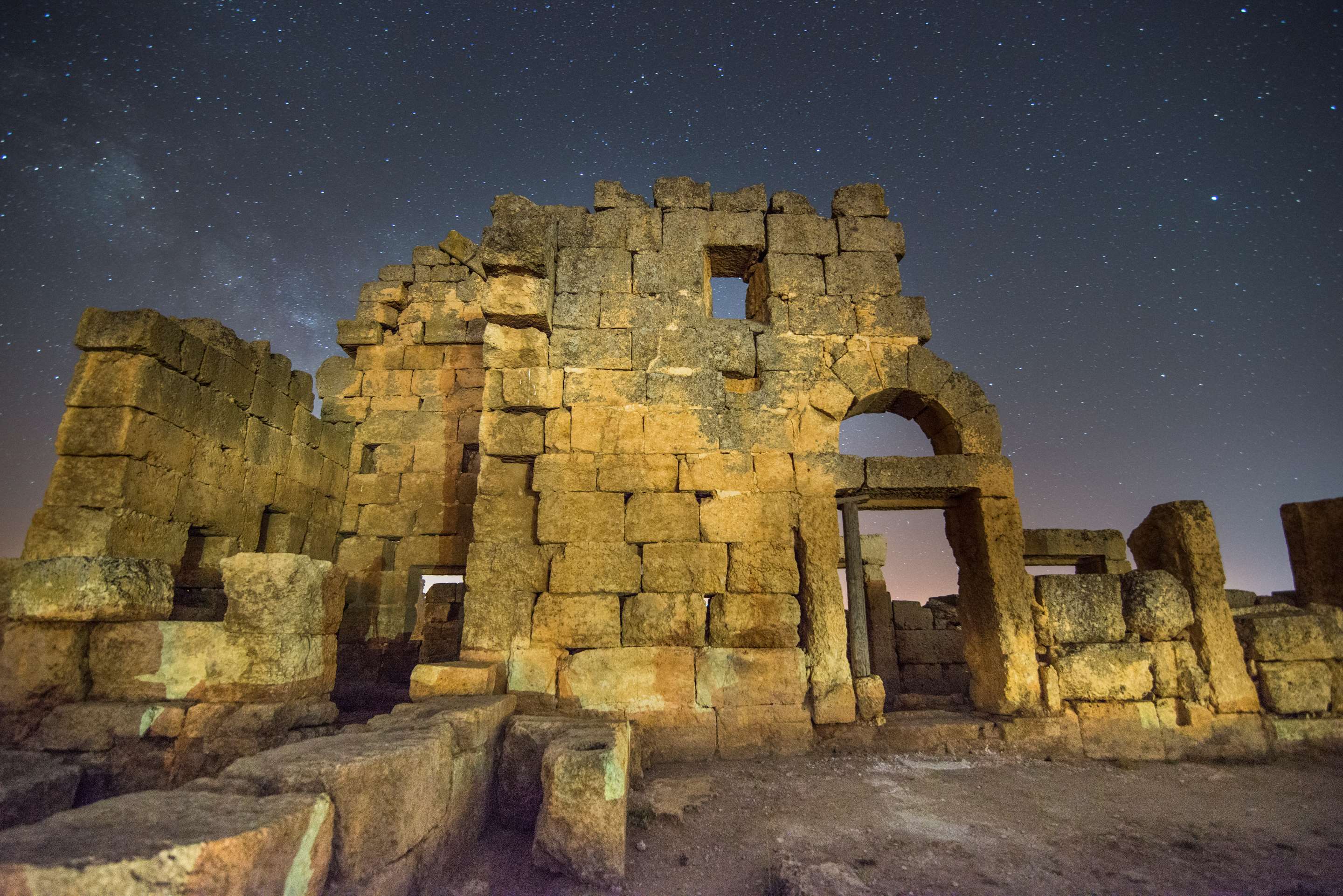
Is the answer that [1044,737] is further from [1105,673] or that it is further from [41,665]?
[41,665]

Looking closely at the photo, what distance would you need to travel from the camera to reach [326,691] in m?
4.65

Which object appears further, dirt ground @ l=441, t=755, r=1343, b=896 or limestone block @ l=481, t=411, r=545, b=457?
limestone block @ l=481, t=411, r=545, b=457

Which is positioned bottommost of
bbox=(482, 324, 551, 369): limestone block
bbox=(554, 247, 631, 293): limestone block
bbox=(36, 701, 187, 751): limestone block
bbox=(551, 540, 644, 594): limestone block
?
bbox=(36, 701, 187, 751): limestone block

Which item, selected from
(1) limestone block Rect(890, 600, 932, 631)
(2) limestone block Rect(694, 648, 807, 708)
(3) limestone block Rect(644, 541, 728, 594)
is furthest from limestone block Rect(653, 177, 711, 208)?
(1) limestone block Rect(890, 600, 932, 631)

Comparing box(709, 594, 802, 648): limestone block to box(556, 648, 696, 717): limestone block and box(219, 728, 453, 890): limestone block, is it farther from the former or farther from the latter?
box(219, 728, 453, 890): limestone block

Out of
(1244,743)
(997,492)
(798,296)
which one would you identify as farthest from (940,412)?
(1244,743)

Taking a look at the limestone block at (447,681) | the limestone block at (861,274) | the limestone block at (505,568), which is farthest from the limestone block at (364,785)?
the limestone block at (861,274)

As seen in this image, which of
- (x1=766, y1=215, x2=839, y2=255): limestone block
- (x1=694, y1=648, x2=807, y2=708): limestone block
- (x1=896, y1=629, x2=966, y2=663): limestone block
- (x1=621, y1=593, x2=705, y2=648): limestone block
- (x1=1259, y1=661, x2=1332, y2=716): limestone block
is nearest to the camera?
(x1=694, y1=648, x2=807, y2=708): limestone block

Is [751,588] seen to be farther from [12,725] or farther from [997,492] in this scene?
[12,725]

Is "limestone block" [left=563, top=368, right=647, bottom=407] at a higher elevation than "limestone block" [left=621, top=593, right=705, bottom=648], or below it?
higher

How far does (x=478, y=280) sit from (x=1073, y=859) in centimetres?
878

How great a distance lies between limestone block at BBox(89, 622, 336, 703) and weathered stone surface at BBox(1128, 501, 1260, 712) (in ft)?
A: 24.0

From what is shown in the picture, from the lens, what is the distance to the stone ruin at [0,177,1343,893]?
13.3 ft

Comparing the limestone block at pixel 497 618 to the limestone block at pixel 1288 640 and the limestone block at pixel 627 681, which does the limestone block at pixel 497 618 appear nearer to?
the limestone block at pixel 627 681
